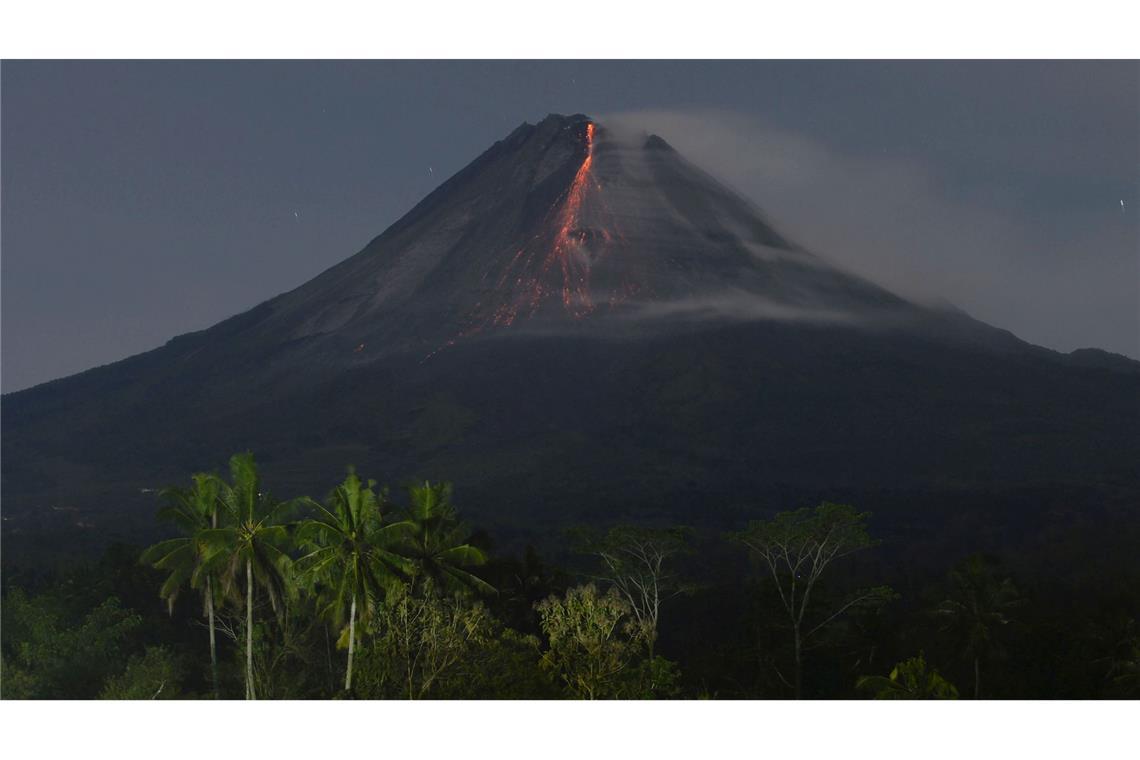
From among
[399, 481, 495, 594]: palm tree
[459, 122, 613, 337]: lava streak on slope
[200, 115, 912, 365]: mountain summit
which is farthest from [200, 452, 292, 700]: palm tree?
[459, 122, 613, 337]: lava streak on slope

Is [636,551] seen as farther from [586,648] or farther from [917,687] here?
[917,687]

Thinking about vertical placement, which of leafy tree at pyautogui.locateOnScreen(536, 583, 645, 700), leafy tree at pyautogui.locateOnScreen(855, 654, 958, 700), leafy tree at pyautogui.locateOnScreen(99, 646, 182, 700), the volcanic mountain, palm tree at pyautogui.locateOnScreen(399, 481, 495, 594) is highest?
the volcanic mountain

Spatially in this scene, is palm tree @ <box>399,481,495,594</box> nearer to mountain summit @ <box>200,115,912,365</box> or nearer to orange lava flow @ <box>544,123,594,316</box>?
mountain summit @ <box>200,115,912,365</box>

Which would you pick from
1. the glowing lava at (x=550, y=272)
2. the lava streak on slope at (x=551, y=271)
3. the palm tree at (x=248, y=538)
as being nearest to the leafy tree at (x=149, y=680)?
the palm tree at (x=248, y=538)

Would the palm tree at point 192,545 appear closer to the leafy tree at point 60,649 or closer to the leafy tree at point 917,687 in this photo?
the leafy tree at point 60,649

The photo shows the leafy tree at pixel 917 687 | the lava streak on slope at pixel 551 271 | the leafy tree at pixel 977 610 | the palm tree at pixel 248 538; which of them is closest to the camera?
the leafy tree at pixel 917 687

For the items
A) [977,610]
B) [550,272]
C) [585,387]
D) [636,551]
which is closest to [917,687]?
[977,610]
